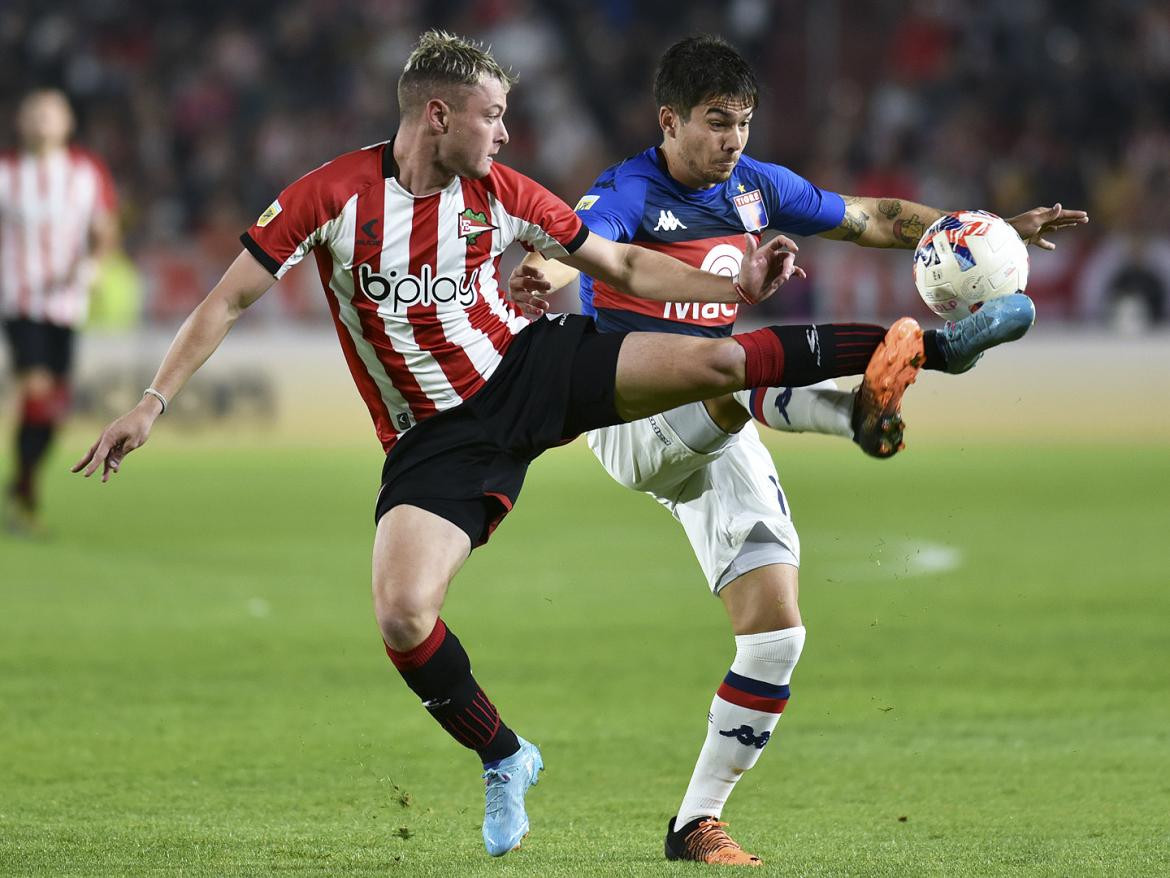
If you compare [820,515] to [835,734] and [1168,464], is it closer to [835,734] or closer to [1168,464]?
[1168,464]

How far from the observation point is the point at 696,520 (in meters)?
5.30

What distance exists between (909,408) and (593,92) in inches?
231

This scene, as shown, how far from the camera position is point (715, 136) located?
534 centimetres

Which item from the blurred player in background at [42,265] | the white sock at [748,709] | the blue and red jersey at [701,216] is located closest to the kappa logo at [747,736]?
the white sock at [748,709]

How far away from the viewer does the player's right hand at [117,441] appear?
4355 mm

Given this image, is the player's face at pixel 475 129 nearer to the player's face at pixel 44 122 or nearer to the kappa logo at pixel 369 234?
the kappa logo at pixel 369 234

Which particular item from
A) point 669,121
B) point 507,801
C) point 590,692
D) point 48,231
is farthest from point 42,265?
point 507,801

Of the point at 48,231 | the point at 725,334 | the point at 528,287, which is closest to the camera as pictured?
the point at 528,287

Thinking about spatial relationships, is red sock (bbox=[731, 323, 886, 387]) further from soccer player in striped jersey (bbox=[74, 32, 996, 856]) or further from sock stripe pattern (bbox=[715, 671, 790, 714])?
sock stripe pattern (bbox=[715, 671, 790, 714])

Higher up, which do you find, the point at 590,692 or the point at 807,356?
the point at 807,356

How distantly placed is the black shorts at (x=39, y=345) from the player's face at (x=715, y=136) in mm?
7333

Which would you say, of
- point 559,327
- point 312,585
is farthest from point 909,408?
point 559,327

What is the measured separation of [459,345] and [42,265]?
7518mm

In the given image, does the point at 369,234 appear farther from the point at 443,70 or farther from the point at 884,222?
the point at 884,222
